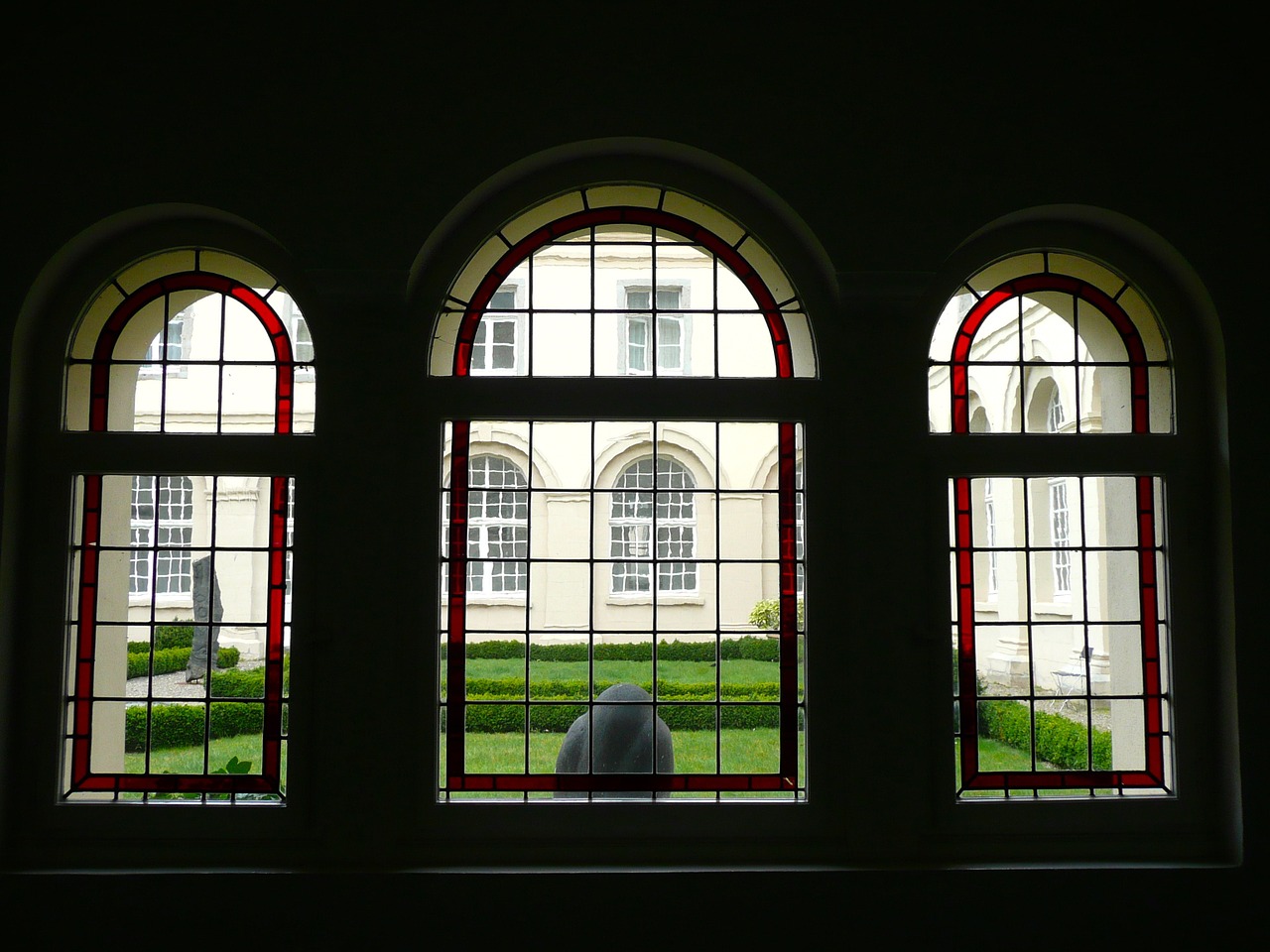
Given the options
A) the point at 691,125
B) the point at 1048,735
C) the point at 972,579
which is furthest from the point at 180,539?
the point at 1048,735

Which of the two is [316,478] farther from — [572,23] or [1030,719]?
[1030,719]

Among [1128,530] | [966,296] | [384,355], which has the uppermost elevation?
[966,296]

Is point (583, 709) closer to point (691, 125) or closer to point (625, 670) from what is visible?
point (625, 670)

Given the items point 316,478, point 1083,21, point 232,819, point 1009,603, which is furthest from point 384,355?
point 1083,21

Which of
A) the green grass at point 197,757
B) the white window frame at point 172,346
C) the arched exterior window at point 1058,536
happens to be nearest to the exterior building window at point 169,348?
the white window frame at point 172,346

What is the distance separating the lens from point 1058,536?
3279 millimetres

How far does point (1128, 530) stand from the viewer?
3266 millimetres

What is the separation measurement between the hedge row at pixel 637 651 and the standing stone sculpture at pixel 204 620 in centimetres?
67

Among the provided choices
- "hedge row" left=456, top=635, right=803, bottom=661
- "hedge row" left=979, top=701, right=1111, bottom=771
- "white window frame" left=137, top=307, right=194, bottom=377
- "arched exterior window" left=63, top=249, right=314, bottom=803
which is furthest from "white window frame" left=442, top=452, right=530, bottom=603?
"hedge row" left=979, top=701, right=1111, bottom=771

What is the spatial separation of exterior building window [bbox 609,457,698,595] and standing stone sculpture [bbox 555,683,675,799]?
1.07 ft

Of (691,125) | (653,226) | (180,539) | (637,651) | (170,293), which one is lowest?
(637,651)

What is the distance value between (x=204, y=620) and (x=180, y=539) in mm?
248

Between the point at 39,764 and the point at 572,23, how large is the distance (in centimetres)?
260

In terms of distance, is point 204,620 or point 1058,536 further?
point 1058,536
